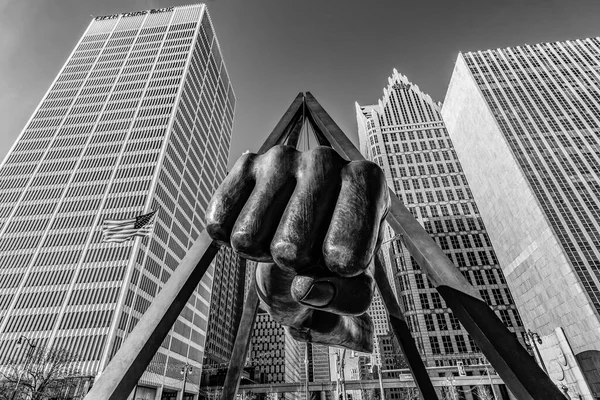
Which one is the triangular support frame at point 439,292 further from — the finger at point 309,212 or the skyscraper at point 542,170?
the skyscraper at point 542,170

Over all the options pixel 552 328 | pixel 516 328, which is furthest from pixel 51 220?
pixel 516 328

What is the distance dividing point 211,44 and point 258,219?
110 meters

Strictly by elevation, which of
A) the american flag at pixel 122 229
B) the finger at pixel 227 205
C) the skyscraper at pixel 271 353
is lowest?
the finger at pixel 227 205

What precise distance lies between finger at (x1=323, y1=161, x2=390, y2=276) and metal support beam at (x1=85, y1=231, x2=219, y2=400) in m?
1.18

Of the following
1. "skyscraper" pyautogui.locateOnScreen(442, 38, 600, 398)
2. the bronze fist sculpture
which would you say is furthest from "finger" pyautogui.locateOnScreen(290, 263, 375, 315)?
"skyscraper" pyautogui.locateOnScreen(442, 38, 600, 398)

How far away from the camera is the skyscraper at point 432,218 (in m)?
61.2

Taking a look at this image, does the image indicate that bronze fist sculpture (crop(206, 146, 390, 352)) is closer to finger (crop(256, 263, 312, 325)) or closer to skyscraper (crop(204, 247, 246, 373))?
finger (crop(256, 263, 312, 325))

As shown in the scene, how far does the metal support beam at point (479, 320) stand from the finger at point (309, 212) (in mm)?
1011

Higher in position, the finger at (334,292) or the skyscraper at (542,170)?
the skyscraper at (542,170)

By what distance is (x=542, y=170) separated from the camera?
57.0 metres

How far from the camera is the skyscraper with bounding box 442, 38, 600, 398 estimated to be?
44.7 meters

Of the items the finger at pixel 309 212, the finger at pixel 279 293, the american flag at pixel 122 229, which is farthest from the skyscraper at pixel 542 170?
the finger at pixel 309 212

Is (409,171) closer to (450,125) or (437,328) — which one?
(450,125)

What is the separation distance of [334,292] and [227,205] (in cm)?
73
